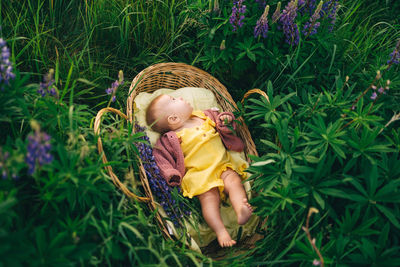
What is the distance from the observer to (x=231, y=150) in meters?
2.56

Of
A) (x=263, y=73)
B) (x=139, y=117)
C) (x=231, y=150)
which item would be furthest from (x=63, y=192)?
(x=263, y=73)

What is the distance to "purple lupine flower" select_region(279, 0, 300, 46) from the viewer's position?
2.13 meters

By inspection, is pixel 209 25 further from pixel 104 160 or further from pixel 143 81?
pixel 104 160

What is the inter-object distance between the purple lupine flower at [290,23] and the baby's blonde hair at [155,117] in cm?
118

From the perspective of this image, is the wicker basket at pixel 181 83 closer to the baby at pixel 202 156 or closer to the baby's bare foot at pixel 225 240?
the baby at pixel 202 156

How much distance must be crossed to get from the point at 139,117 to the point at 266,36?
126 cm

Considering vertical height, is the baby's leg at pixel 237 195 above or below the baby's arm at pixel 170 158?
below

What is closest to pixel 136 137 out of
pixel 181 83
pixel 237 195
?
pixel 237 195

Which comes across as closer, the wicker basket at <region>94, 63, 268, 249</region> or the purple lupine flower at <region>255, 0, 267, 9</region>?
the purple lupine flower at <region>255, 0, 267, 9</region>

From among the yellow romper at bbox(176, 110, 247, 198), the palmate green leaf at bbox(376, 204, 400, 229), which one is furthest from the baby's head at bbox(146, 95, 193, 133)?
the palmate green leaf at bbox(376, 204, 400, 229)

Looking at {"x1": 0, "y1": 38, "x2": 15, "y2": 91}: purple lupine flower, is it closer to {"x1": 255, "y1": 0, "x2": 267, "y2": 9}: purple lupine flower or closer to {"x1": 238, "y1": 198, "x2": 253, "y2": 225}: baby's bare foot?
{"x1": 238, "y1": 198, "x2": 253, "y2": 225}: baby's bare foot

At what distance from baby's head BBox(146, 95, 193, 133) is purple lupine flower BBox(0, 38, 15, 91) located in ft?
3.87

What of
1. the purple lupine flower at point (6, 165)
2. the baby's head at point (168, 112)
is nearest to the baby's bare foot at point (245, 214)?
the baby's head at point (168, 112)

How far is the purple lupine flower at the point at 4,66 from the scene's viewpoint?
1443 mm
